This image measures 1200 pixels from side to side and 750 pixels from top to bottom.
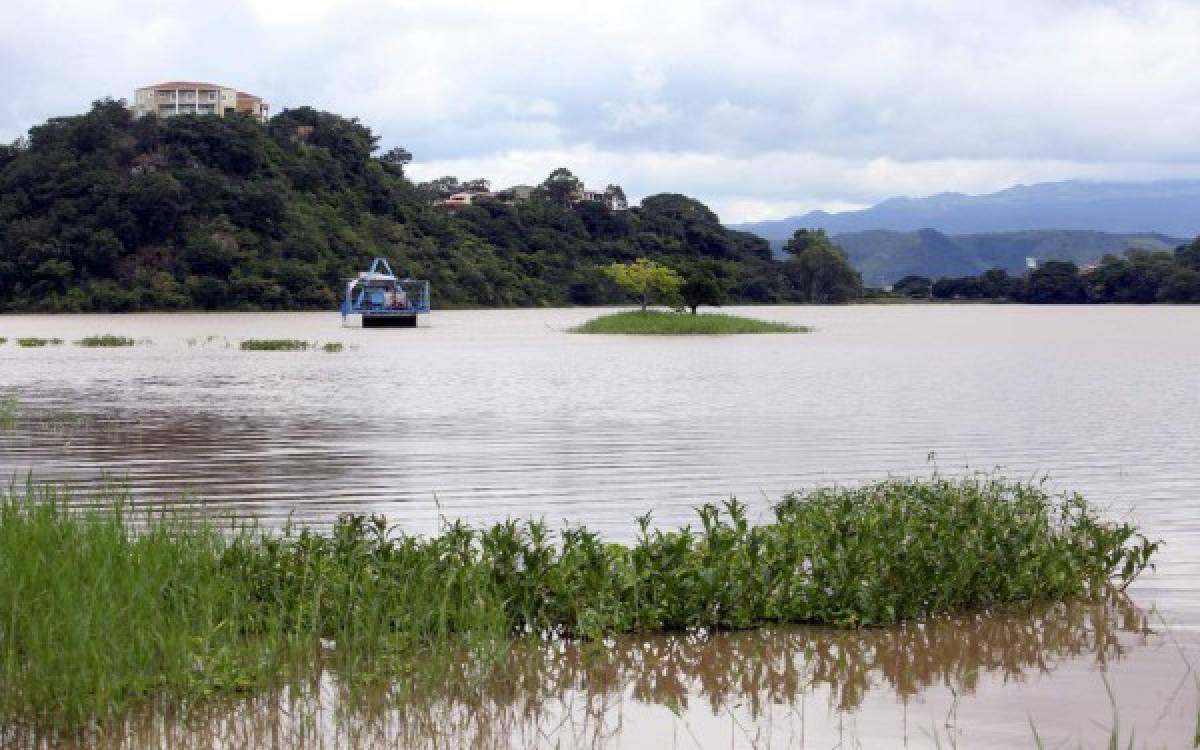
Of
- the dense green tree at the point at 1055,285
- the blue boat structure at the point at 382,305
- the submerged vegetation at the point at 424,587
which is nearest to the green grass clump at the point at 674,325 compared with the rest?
the blue boat structure at the point at 382,305

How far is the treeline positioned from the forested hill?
58.7 m

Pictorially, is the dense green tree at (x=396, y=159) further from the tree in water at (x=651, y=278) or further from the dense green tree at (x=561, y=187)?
the tree in water at (x=651, y=278)

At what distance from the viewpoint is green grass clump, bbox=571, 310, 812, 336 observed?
83375 millimetres

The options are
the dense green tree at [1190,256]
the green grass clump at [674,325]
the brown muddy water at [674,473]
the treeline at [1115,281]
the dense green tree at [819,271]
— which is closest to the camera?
the brown muddy water at [674,473]

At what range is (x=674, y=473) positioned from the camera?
19.2 m

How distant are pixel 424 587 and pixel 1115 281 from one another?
568 feet

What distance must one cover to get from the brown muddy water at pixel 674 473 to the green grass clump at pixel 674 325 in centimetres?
2563

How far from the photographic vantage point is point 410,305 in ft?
330

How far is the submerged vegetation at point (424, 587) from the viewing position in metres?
7.67

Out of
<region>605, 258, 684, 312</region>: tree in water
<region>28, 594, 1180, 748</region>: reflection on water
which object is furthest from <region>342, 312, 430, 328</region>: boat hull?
<region>28, 594, 1180, 748</region>: reflection on water

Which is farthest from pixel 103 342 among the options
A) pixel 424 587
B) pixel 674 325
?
pixel 424 587

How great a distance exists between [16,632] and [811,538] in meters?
5.45

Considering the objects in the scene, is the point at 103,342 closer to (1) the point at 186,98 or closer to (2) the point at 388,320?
(2) the point at 388,320

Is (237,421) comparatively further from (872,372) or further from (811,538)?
(872,372)
